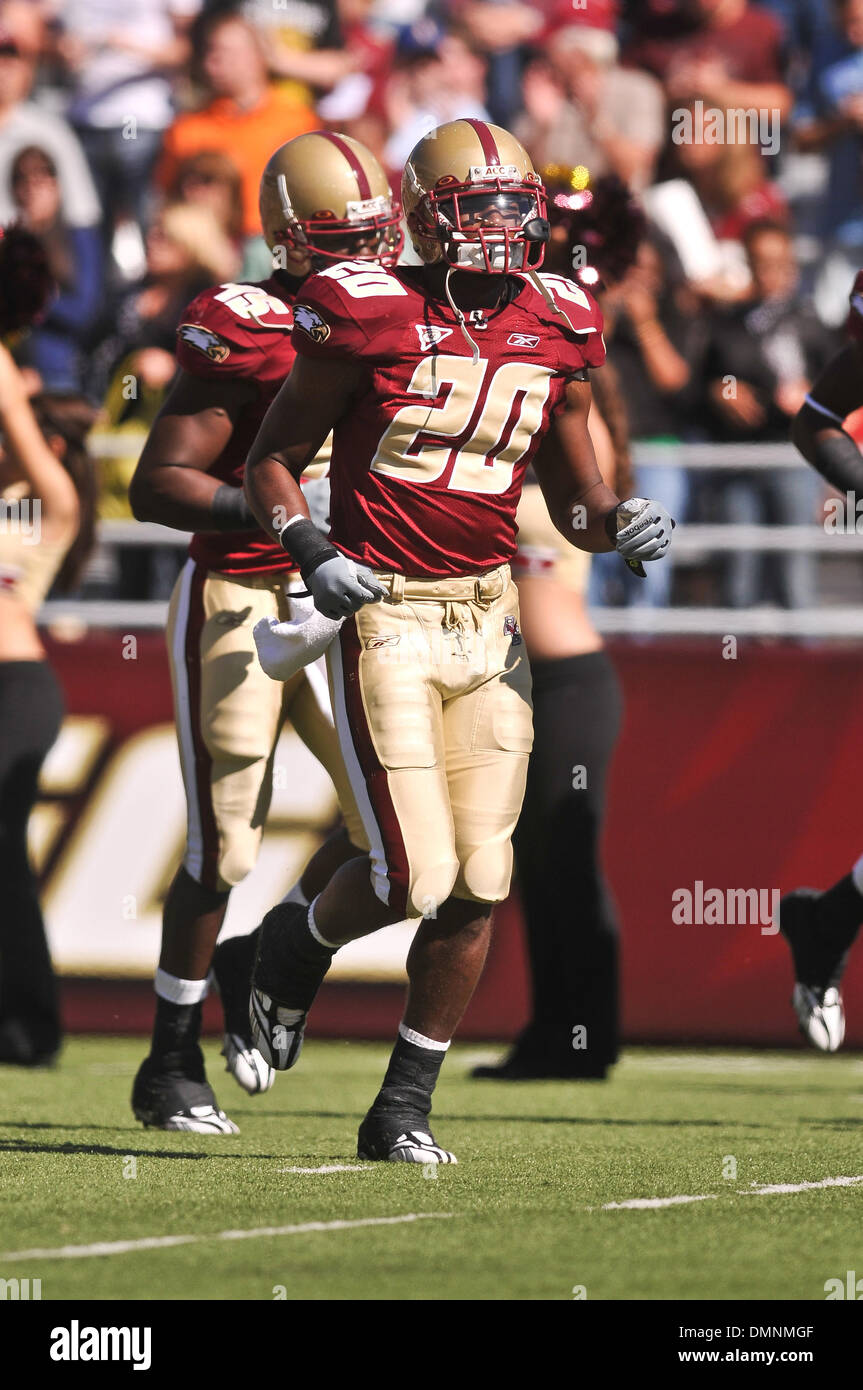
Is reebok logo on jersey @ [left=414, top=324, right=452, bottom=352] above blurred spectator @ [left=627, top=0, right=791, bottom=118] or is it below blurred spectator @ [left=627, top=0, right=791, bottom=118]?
below

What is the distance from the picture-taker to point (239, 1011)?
5902mm

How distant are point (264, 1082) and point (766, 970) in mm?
2608

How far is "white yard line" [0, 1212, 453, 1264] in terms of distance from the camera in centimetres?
396

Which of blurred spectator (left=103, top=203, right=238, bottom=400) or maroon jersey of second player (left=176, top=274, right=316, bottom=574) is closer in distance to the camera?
maroon jersey of second player (left=176, top=274, right=316, bottom=574)

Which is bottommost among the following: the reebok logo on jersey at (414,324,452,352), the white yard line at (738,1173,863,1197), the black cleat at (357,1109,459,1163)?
the white yard line at (738,1173,863,1197)

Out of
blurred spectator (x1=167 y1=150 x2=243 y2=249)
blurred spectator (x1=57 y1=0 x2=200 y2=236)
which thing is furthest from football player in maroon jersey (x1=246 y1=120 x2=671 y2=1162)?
blurred spectator (x1=57 y1=0 x2=200 y2=236)

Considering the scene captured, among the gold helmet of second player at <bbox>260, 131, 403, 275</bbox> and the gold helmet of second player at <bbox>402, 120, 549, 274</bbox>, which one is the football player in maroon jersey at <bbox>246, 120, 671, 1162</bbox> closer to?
the gold helmet of second player at <bbox>402, 120, 549, 274</bbox>

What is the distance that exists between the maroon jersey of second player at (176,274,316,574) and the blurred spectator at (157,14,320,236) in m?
5.65

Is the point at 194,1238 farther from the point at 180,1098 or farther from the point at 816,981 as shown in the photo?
the point at 816,981

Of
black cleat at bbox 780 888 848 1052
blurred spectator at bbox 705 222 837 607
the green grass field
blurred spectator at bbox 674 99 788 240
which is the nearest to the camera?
the green grass field

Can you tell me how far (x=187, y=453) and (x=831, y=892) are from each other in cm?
207

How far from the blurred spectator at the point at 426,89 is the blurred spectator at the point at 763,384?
6.94 feet
